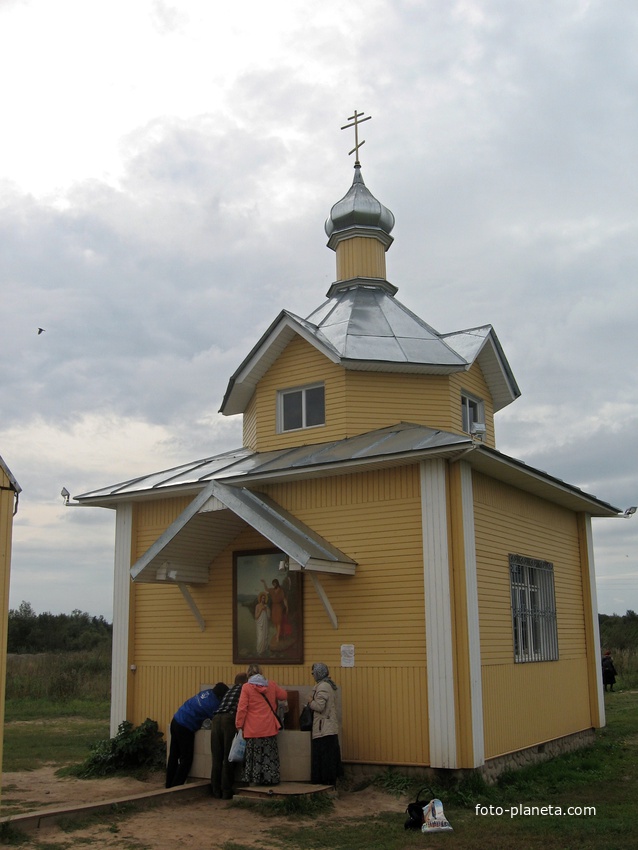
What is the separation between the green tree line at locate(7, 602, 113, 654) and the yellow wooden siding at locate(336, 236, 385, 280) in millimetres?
33273

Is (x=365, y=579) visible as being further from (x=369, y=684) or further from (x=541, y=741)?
(x=541, y=741)

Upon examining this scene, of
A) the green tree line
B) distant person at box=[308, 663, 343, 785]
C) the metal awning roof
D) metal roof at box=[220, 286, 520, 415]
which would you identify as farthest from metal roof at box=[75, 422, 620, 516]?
the green tree line

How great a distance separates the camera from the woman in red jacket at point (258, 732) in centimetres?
1081

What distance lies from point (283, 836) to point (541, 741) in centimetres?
611

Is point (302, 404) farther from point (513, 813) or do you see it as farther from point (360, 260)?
point (513, 813)

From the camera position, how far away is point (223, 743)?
11086mm

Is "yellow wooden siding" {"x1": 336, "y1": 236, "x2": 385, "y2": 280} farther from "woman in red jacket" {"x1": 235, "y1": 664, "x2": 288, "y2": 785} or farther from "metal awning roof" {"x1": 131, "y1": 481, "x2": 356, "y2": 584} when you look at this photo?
"woman in red jacket" {"x1": 235, "y1": 664, "x2": 288, "y2": 785}

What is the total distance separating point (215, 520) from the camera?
13133mm

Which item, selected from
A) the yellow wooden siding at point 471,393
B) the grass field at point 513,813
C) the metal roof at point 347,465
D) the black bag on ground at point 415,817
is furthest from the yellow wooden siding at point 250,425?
the black bag on ground at point 415,817

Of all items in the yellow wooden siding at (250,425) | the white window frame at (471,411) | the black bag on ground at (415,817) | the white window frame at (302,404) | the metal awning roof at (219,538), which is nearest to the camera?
the black bag on ground at (415,817)

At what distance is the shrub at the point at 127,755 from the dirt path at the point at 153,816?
1.36 ft

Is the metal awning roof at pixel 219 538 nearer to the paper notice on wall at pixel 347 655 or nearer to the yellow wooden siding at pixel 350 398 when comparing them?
the paper notice on wall at pixel 347 655

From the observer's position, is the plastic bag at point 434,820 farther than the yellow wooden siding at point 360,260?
No

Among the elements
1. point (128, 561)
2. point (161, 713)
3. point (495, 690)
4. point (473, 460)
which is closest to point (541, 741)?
point (495, 690)
